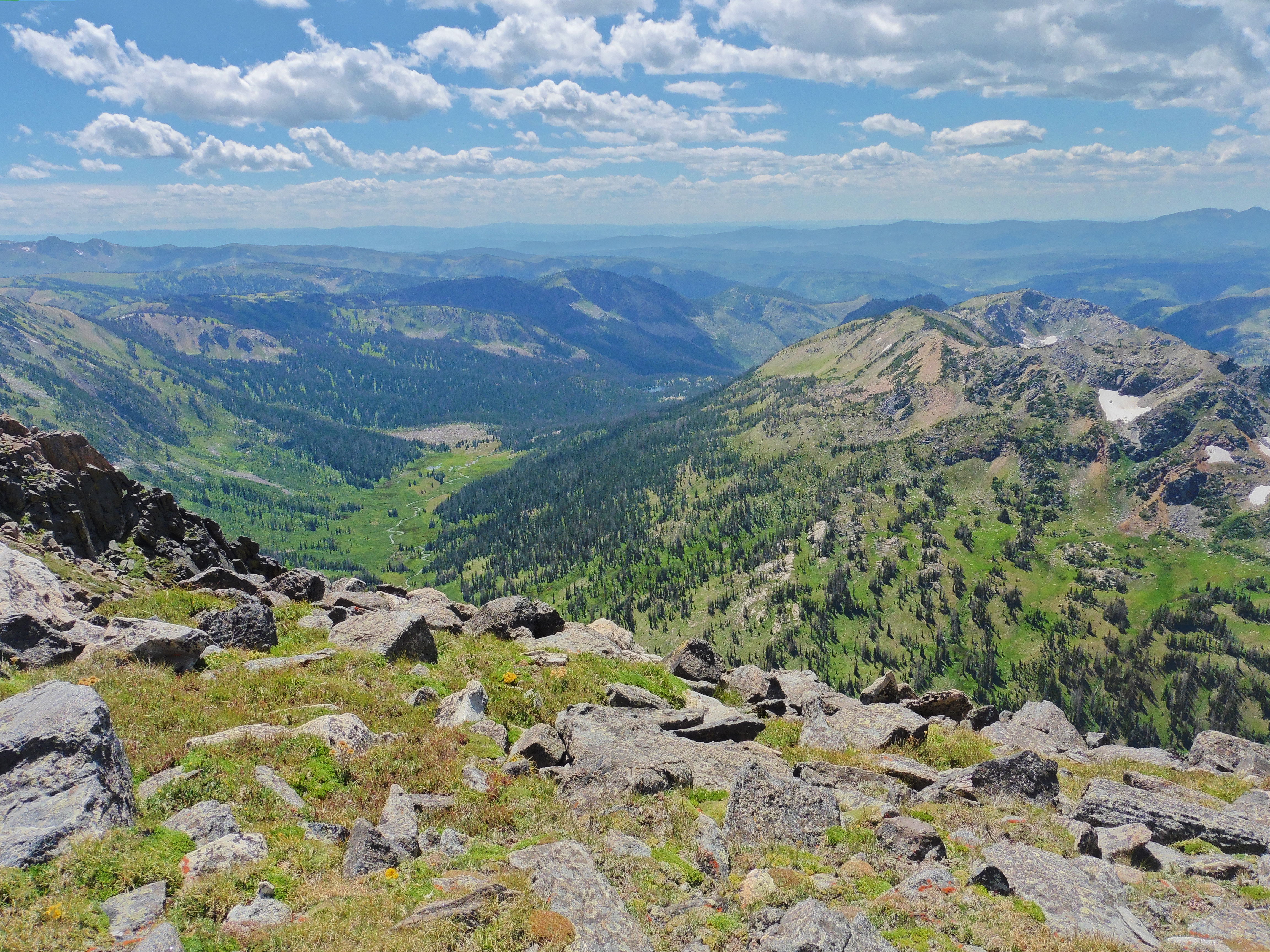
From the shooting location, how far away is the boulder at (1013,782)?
1001 inches

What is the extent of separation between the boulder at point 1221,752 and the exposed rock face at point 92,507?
2594 inches

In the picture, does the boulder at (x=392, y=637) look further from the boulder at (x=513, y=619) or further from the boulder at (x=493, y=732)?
the boulder at (x=493, y=732)

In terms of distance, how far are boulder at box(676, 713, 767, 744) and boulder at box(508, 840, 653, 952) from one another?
12.9 m

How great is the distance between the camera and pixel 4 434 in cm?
4428

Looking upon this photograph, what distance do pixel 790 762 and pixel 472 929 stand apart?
18495 millimetres

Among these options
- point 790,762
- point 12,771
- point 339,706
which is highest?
point 12,771

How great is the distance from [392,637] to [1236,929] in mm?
30853

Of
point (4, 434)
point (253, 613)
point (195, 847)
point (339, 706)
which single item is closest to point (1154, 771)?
point (339, 706)

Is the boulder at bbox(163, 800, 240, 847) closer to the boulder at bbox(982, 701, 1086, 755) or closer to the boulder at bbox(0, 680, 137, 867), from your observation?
the boulder at bbox(0, 680, 137, 867)

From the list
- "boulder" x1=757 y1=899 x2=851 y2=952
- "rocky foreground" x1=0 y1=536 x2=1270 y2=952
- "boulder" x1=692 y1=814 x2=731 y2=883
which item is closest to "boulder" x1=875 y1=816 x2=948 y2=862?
"rocky foreground" x1=0 y1=536 x2=1270 y2=952

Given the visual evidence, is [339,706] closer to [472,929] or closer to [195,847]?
[195,847]

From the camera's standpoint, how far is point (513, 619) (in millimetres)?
41375

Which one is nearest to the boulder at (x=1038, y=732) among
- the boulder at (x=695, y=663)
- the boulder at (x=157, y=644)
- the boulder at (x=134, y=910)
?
the boulder at (x=695, y=663)

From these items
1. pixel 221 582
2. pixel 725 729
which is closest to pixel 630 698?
pixel 725 729
